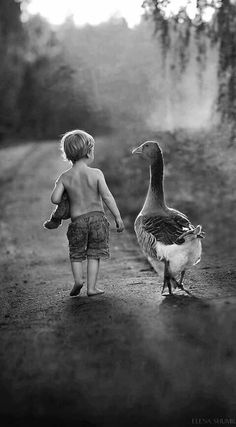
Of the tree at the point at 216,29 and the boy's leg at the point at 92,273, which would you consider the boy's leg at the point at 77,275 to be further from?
the tree at the point at 216,29

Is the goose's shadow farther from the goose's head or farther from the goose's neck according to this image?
the goose's head

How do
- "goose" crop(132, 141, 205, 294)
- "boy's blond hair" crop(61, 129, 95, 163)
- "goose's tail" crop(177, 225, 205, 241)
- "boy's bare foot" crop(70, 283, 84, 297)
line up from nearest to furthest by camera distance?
"goose's tail" crop(177, 225, 205, 241) → "goose" crop(132, 141, 205, 294) → "boy's blond hair" crop(61, 129, 95, 163) → "boy's bare foot" crop(70, 283, 84, 297)

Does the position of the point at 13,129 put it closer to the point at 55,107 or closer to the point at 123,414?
the point at 55,107

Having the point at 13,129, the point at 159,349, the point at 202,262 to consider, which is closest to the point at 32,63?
the point at 13,129

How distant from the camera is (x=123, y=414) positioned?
2932 mm

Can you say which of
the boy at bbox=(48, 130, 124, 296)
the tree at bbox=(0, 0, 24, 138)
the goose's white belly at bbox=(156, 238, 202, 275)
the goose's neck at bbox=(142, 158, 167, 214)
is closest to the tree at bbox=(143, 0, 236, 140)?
the goose's neck at bbox=(142, 158, 167, 214)

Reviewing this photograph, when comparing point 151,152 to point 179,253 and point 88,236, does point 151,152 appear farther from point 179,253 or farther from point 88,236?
point 179,253

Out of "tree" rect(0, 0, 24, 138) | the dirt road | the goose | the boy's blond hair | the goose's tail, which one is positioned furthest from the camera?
"tree" rect(0, 0, 24, 138)

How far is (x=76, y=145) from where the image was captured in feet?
17.1

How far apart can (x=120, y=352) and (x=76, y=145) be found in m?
2.20

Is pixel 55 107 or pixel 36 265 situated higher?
pixel 55 107

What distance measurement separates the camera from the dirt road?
2.98m

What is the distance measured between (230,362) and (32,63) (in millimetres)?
18104

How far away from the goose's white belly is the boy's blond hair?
1.15 m
